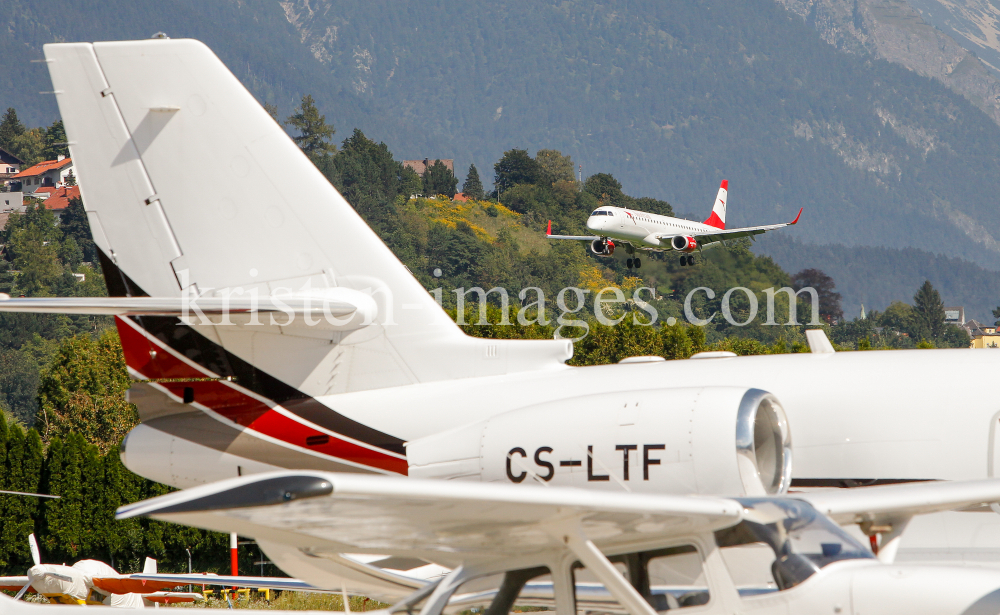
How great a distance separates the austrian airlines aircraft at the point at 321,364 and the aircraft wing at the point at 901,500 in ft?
3.75

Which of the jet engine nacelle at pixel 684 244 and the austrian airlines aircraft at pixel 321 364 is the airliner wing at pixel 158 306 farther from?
the jet engine nacelle at pixel 684 244

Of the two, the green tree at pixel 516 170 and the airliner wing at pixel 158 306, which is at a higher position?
the green tree at pixel 516 170

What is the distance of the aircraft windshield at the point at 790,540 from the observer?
5410 millimetres

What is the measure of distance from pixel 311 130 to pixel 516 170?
3570cm

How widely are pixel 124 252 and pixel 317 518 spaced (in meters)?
5.88

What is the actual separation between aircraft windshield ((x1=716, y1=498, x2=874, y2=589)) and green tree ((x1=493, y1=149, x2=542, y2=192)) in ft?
588

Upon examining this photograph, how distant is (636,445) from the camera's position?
7867 millimetres

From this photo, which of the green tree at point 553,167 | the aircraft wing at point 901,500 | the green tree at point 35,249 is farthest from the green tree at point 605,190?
the aircraft wing at point 901,500

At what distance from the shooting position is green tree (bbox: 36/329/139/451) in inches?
2490

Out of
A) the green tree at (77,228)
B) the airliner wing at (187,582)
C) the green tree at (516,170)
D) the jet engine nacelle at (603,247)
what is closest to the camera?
the airliner wing at (187,582)

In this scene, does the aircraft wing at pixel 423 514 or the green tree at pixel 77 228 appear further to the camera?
the green tree at pixel 77 228

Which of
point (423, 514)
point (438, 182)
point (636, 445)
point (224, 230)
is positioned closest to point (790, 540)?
point (423, 514)

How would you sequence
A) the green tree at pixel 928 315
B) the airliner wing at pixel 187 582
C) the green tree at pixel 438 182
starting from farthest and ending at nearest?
the green tree at pixel 438 182 < the green tree at pixel 928 315 < the airliner wing at pixel 187 582

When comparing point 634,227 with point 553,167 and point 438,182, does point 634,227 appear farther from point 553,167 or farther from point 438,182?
point 438,182
